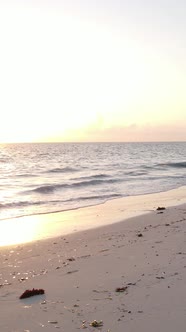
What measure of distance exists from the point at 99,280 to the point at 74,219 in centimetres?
791

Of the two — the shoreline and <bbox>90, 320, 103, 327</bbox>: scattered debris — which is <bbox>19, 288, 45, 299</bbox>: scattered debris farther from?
the shoreline

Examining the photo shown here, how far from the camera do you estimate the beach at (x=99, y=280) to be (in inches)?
221

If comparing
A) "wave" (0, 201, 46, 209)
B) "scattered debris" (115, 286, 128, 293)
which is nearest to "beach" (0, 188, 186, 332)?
"scattered debris" (115, 286, 128, 293)

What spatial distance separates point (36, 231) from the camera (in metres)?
12.9

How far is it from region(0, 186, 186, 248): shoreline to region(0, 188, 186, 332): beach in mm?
426

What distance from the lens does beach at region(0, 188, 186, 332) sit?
5613 mm

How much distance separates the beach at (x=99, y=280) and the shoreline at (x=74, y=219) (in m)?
0.43

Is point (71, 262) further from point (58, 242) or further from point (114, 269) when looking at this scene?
point (58, 242)

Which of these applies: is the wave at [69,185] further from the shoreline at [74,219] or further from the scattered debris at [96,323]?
the scattered debris at [96,323]

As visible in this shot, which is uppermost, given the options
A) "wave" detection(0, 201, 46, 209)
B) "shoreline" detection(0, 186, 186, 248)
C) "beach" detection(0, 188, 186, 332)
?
"beach" detection(0, 188, 186, 332)


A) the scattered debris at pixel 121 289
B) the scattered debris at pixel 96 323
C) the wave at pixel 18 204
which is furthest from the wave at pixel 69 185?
the scattered debris at pixel 96 323

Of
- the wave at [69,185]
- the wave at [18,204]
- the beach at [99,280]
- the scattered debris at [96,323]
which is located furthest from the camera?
the wave at [69,185]

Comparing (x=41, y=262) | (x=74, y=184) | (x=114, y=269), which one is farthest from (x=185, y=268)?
(x=74, y=184)

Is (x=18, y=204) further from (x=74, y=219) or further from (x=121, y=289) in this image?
(x=121, y=289)
